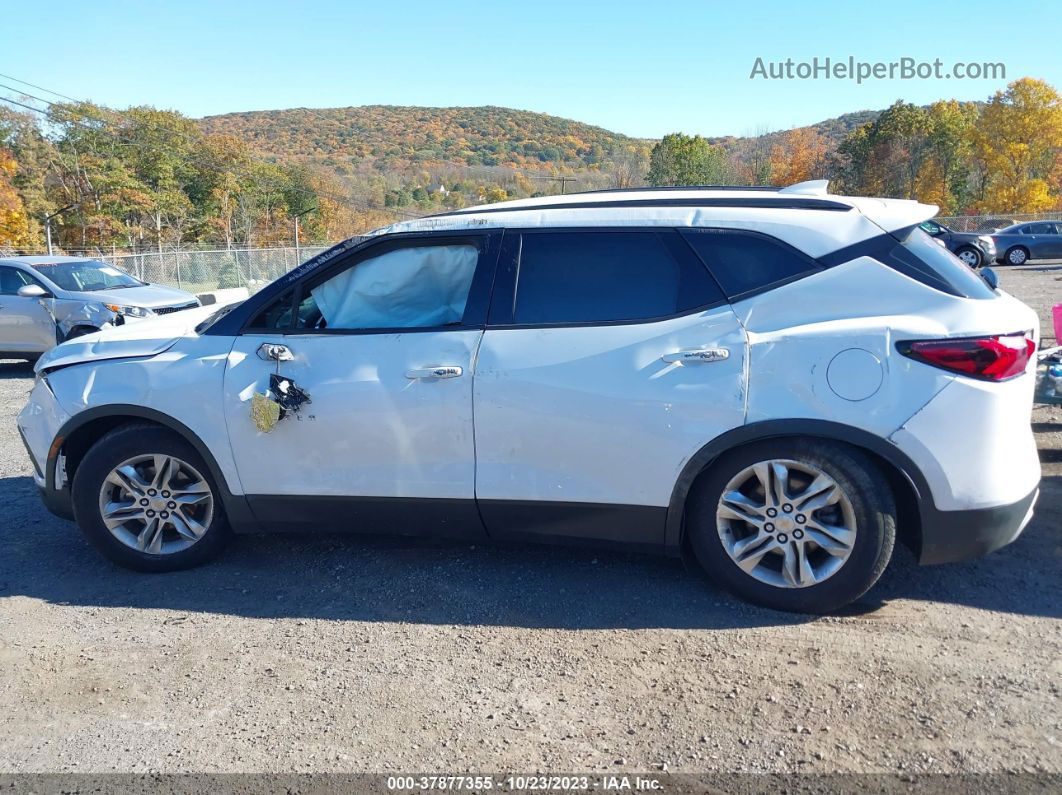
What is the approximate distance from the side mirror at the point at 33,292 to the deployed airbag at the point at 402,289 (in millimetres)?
9512

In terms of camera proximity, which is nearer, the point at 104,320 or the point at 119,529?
the point at 119,529

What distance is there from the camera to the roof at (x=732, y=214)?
150 inches

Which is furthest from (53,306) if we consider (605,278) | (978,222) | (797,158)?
(797,158)

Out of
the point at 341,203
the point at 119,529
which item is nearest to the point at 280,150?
the point at 341,203

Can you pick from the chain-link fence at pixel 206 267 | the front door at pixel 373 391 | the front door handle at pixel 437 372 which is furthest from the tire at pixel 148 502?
the chain-link fence at pixel 206 267

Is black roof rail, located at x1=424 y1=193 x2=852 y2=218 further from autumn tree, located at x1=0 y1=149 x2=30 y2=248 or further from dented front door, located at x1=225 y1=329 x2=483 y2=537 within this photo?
autumn tree, located at x1=0 y1=149 x2=30 y2=248

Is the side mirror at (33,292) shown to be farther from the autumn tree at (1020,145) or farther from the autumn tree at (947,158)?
the autumn tree at (1020,145)

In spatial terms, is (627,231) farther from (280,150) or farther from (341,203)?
(280,150)

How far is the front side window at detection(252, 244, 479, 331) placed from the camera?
4.20 meters

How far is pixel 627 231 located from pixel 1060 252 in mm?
32149

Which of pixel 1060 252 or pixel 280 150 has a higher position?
pixel 280 150

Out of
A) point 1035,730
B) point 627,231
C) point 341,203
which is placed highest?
point 341,203

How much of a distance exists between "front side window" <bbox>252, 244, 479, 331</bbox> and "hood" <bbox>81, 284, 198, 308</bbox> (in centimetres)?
885

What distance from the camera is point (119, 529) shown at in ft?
14.6
